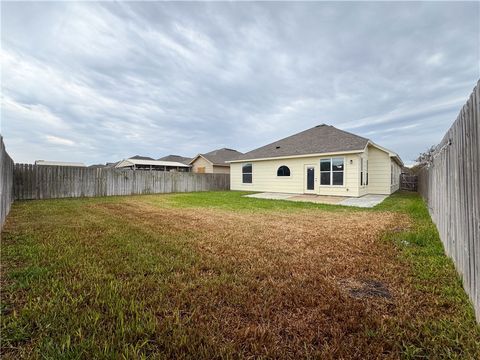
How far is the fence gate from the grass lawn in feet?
60.7

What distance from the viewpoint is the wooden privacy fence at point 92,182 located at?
10602 mm

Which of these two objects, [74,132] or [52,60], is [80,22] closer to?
[52,60]

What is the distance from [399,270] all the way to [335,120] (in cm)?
1923

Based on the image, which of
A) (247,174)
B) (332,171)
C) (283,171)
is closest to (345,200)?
(332,171)

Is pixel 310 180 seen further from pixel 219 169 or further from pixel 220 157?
pixel 220 157

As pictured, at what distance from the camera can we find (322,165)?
13.4 metres

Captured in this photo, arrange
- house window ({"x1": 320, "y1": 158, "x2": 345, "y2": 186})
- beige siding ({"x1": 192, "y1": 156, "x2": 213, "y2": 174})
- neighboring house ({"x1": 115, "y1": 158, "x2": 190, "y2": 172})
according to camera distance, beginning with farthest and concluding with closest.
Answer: neighboring house ({"x1": 115, "y1": 158, "x2": 190, "y2": 172})
beige siding ({"x1": 192, "y1": 156, "x2": 213, "y2": 174})
house window ({"x1": 320, "y1": 158, "x2": 345, "y2": 186})

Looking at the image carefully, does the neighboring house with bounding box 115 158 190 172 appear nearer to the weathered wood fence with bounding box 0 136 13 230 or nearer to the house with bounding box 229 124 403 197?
the house with bounding box 229 124 403 197

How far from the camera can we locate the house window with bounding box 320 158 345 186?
498 inches

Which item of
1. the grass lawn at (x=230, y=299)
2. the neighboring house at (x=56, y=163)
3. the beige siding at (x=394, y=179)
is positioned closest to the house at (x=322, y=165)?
the beige siding at (x=394, y=179)

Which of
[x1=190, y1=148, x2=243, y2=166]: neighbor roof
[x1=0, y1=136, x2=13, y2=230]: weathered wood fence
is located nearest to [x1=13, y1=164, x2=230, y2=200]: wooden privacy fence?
[x1=0, y1=136, x2=13, y2=230]: weathered wood fence

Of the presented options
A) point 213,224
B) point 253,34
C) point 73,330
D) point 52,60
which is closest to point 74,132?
point 52,60

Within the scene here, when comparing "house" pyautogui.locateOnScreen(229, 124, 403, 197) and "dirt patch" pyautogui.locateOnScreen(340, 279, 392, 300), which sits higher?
"house" pyautogui.locateOnScreen(229, 124, 403, 197)

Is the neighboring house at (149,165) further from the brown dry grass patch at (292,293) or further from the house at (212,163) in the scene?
the brown dry grass patch at (292,293)
